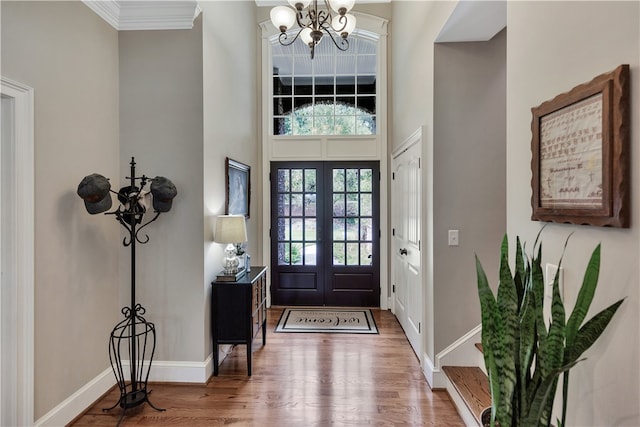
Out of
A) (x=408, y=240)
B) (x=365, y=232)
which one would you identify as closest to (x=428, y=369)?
(x=408, y=240)

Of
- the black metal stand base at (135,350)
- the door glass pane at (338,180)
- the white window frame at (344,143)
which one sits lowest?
the black metal stand base at (135,350)

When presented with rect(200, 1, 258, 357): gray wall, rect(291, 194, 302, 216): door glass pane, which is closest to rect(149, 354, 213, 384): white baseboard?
rect(200, 1, 258, 357): gray wall

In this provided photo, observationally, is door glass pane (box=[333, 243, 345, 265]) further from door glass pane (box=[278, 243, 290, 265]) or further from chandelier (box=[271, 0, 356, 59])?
chandelier (box=[271, 0, 356, 59])

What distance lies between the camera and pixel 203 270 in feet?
9.12

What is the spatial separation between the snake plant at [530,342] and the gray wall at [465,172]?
1.61 metres

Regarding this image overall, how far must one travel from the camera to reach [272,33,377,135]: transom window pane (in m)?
4.91

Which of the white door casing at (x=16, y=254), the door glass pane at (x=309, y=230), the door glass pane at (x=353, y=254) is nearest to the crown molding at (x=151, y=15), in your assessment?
the white door casing at (x=16, y=254)

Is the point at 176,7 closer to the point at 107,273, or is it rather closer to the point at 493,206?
the point at 107,273

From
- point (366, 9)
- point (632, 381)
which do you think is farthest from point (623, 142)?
point (366, 9)

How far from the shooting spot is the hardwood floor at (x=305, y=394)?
2.30 m

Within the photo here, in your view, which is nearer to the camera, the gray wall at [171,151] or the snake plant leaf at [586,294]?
the snake plant leaf at [586,294]

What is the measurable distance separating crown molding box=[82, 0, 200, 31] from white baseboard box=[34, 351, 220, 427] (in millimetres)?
2736

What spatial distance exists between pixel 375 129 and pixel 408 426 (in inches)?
146

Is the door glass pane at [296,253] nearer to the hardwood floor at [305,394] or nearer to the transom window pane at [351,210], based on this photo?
the transom window pane at [351,210]
